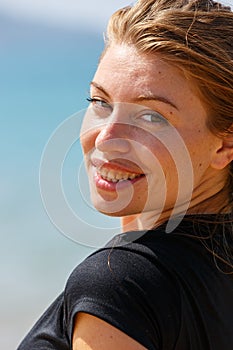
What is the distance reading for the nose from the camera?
180cm

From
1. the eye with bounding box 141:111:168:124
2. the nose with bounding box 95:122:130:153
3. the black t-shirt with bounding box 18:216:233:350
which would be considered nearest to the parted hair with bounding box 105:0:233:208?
the eye with bounding box 141:111:168:124

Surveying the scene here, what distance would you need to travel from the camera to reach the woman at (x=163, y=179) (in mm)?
1609

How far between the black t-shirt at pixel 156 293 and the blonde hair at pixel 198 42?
0.30m

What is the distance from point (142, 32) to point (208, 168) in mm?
421

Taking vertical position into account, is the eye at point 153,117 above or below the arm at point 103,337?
above

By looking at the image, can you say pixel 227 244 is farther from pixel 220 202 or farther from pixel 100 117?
pixel 100 117

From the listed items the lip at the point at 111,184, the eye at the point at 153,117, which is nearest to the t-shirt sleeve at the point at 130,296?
the lip at the point at 111,184

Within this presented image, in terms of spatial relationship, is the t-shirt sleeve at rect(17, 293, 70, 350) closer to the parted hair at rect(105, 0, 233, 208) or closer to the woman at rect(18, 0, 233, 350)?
the woman at rect(18, 0, 233, 350)

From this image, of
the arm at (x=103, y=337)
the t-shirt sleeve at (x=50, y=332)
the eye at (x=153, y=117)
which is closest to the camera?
the arm at (x=103, y=337)

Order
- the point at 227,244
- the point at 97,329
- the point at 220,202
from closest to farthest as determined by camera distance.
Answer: the point at 97,329 → the point at 227,244 → the point at 220,202

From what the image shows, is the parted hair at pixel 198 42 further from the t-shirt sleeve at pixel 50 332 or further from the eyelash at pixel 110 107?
the t-shirt sleeve at pixel 50 332

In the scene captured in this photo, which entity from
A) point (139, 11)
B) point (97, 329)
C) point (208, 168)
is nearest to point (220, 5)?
point (139, 11)

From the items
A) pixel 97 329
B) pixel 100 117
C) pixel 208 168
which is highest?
pixel 100 117

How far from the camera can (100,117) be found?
6.38 feet
